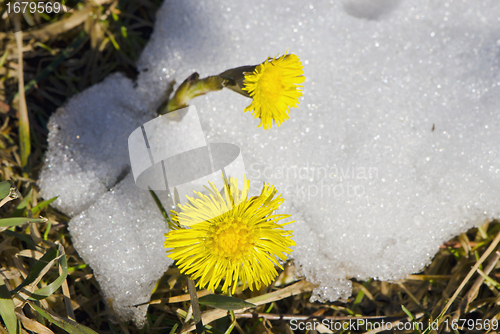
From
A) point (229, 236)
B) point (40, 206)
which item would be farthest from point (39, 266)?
point (229, 236)

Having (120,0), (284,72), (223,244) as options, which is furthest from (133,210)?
(120,0)

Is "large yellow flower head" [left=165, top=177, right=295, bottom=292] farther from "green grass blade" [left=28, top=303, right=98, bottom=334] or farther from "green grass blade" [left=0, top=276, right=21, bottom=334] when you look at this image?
"green grass blade" [left=0, top=276, right=21, bottom=334]

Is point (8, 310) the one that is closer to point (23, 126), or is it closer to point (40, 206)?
point (40, 206)

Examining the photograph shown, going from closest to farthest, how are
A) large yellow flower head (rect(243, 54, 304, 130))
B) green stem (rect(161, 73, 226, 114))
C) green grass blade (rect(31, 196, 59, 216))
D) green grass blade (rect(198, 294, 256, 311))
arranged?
large yellow flower head (rect(243, 54, 304, 130))
green stem (rect(161, 73, 226, 114))
green grass blade (rect(198, 294, 256, 311))
green grass blade (rect(31, 196, 59, 216))

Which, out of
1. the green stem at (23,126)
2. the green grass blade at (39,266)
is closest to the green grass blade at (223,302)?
the green grass blade at (39,266)

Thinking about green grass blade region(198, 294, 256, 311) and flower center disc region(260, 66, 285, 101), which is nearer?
flower center disc region(260, 66, 285, 101)

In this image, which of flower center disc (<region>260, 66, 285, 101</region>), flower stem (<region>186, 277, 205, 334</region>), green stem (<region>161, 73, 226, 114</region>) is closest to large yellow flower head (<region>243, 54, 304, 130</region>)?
flower center disc (<region>260, 66, 285, 101</region>)
